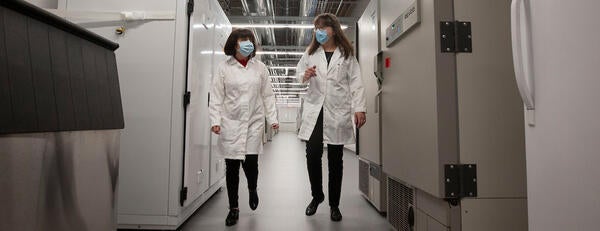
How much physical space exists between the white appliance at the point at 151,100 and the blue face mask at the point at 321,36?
2.40 ft

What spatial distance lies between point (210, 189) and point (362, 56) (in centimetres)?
159

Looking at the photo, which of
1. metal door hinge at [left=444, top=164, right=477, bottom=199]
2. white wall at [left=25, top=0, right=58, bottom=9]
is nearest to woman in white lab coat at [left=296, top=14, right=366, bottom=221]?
metal door hinge at [left=444, top=164, right=477, bottom=199]

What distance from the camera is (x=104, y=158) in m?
1.10

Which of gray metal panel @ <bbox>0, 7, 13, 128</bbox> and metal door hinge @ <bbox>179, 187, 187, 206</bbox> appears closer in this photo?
Answer: gray metal panel @ <bbox>0, 7, 13, 128</bbox>

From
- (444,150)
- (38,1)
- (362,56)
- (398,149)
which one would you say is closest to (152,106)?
(38,1)

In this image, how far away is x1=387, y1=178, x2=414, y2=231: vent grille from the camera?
148cm

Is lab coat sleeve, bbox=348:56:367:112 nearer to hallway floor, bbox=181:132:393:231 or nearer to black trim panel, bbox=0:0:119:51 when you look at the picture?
hallway floor, bbox=181:132:393:231

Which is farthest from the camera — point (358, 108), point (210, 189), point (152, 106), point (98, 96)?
point (210, 189)

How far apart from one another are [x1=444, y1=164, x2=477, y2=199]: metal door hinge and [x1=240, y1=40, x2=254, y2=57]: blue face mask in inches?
49.0

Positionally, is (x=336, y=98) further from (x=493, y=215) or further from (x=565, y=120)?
(x=565, y=120)

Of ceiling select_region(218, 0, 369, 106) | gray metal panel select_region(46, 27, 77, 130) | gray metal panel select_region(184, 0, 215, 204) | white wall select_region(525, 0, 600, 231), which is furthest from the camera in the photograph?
ceiling select_region(218, 0, 369, 106)

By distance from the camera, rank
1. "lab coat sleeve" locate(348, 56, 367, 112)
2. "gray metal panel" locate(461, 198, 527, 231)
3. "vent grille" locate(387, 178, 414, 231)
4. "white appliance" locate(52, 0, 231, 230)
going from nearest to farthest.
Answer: "gray metal panel" locate(461, 198, 527, 231), "vent grille" locate(387, 178, 414, 231), "white appliance" locate(52, 0, 231, 230), "lab coat sleeve" locate(348, 56, 367, 112)

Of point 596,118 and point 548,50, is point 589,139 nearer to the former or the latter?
point 596,118

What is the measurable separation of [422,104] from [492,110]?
0.80ft
